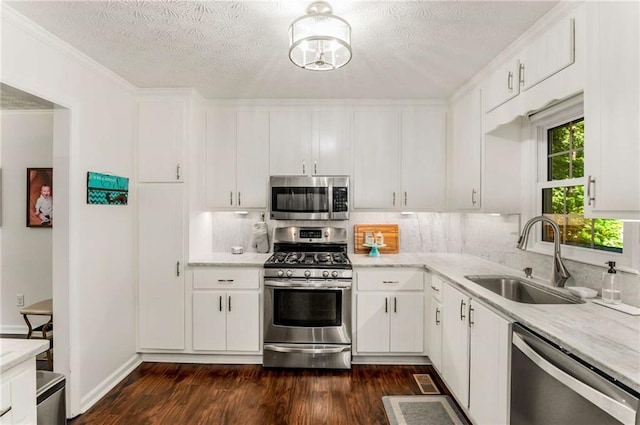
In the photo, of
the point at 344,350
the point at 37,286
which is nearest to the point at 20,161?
the point at 37,286

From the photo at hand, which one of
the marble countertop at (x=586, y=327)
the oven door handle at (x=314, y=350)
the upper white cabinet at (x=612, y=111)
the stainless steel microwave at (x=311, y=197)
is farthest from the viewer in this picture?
the stainless steel microwave at (x=311, y=197)

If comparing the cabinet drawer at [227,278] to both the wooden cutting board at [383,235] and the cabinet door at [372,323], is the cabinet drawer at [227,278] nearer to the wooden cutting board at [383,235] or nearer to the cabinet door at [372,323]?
the cabinet door at [372,323]

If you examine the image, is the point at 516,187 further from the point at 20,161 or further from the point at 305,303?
the point at 20,161

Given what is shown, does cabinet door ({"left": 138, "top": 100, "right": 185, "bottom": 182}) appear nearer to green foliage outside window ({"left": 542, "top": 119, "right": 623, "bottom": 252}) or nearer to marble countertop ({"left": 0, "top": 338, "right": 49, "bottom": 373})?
marble countertop ({"left": 0, "top": 338, "right": 49, "bottom": 373})

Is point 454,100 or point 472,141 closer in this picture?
point 472,141

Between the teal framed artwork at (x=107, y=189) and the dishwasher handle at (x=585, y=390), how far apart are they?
2851 millimetres

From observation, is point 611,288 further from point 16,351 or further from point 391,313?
point 16,351

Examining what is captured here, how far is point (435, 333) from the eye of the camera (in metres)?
2.76

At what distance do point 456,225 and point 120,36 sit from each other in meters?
3.43

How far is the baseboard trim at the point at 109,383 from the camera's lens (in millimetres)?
2416

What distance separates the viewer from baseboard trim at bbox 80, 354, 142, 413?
7.93 ft

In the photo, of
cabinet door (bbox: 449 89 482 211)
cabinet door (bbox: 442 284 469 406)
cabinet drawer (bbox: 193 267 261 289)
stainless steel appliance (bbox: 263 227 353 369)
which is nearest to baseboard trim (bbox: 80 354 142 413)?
cabinet drawer (bbox: 193 267 261 289)

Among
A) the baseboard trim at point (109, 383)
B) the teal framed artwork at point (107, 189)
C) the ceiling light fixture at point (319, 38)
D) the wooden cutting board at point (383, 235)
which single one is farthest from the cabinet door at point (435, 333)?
the teal framed artwork at point (107, 189)

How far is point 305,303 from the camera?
2982 mm
